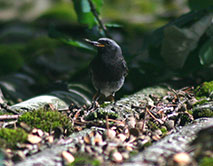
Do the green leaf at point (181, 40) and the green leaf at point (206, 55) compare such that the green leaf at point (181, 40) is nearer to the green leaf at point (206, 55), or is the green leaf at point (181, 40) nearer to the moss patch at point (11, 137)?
the green leaf at point (206, 55)

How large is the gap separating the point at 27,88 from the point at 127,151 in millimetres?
3245

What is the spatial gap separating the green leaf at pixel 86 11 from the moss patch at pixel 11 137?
9.64 ft

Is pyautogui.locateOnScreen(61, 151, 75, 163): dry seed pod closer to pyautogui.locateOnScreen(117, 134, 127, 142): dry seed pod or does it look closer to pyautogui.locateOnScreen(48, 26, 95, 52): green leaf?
pyautogui.locateOnScreen(117, 134, 127, 142): dry seed pod

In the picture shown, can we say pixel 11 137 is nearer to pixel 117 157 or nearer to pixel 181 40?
pixel 117 157

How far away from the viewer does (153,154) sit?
1699 millimetres

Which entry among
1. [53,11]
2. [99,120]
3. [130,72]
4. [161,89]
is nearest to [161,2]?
[53,11]

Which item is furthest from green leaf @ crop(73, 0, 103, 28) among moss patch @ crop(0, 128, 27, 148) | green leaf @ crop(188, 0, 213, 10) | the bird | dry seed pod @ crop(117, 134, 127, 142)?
moss patch @ crop(0, 128, 27, 148)

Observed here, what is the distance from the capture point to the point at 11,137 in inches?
79.8

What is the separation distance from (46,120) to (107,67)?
1509mm

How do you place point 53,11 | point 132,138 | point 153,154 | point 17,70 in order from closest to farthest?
point 153,154 → point 132,138 → point 17,70 → point 53,11

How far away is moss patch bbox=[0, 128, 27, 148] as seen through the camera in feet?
6.46

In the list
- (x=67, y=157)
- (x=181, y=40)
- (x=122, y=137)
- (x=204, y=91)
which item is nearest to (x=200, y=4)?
(x=181, y=40)

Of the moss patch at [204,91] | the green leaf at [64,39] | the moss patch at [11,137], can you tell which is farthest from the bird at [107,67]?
the moss patch at [11,137]

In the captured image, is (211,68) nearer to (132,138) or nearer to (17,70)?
(132,138)
